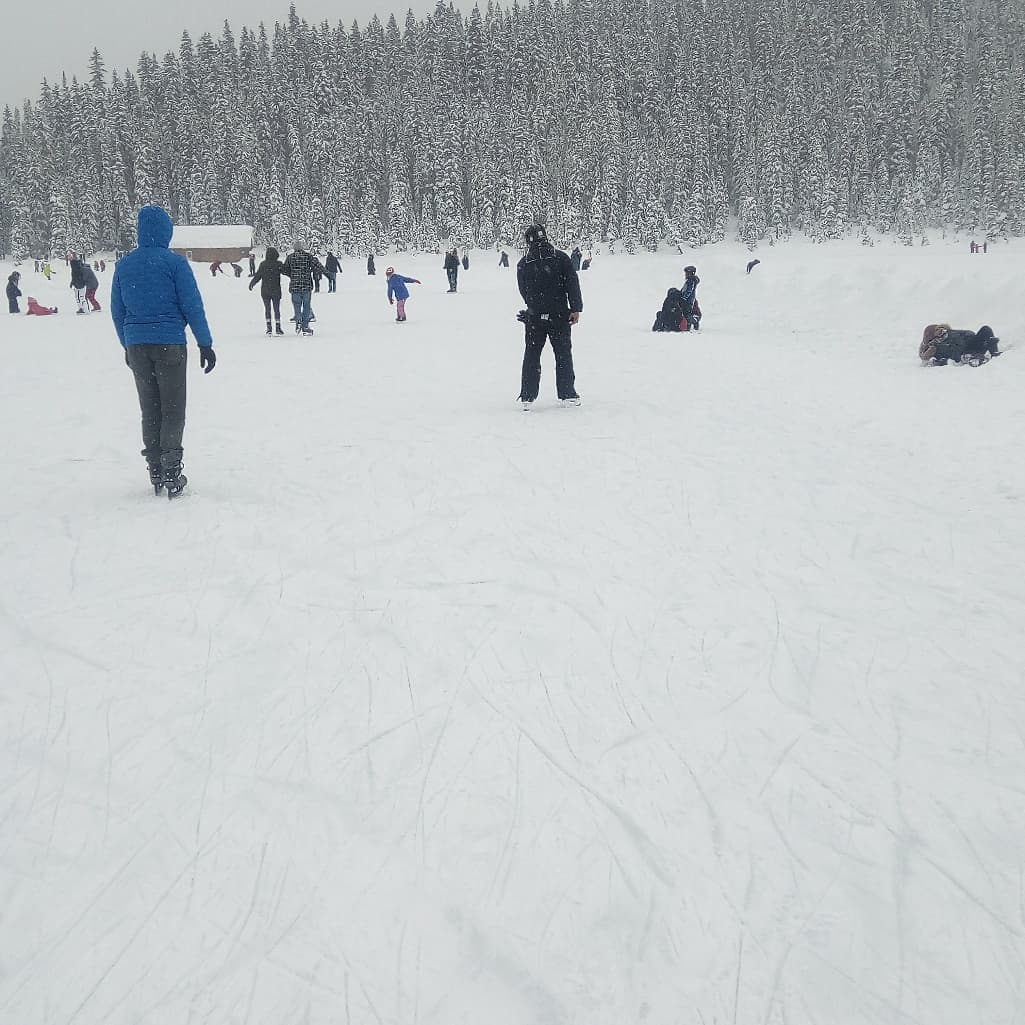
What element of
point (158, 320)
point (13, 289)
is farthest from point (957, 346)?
point (13, 289)

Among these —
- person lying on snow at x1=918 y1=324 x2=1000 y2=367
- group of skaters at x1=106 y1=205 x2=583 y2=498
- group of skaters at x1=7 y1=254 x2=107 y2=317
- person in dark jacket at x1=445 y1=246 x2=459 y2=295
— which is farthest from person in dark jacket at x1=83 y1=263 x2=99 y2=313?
person lying on snow at x1=918 y1=324 x2=1000 y2=367

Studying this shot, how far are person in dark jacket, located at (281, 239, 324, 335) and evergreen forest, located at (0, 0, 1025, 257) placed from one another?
50179 mm

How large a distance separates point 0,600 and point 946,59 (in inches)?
4094

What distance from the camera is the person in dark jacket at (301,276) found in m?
13.1

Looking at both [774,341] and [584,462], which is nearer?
[584,462]

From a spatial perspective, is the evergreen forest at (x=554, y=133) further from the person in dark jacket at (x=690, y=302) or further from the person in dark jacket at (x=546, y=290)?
the person in dark jacket at (x=546, y=290)

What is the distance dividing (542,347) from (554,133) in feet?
266

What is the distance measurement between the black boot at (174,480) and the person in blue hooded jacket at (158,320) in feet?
0.32

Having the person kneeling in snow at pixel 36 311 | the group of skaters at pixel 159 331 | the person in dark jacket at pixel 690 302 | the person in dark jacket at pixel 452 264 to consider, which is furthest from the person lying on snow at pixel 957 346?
the person kneeling in snow at pixel 36 311

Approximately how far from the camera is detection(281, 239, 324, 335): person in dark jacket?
43.1 feet

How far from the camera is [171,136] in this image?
81.5 meters

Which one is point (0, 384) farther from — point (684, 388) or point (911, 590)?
point (911, 590)

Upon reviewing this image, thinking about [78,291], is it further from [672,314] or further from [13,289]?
[672,314]

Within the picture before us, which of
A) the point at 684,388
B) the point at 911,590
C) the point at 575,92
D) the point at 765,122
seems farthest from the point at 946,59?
the point at 911,590
